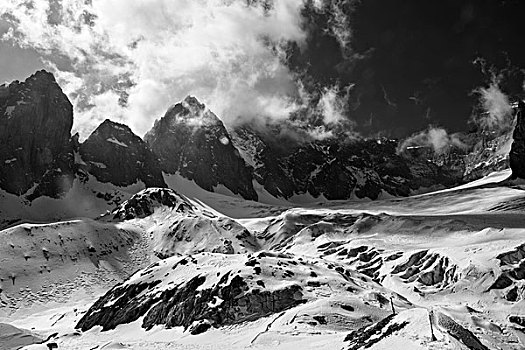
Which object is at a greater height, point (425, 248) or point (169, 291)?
point (169, 291)

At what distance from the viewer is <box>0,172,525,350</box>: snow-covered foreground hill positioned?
45812 mm

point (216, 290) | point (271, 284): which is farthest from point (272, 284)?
point (216, 290)

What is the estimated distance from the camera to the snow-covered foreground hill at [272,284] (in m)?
45.8

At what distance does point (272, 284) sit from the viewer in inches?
2359

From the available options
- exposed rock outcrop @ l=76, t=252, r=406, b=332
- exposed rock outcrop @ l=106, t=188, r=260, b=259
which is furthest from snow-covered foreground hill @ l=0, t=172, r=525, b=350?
exposed rock outcrop @ l=106, t=188, r=260, b=259

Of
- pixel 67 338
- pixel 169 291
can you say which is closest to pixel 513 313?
pixel 169 291

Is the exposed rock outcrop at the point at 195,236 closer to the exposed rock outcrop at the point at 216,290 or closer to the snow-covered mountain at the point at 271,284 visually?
the snow-covered mountain at the point at 271,284

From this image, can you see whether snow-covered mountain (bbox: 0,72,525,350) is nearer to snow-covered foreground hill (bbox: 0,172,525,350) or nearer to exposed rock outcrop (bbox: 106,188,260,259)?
snow-covered foreground hill (bbox: 0,172,525,350)

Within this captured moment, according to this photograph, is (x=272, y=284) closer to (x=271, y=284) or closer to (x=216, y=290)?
(x=271, y=284)

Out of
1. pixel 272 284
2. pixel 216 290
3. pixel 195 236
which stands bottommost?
pixel 272 284

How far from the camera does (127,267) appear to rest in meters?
161

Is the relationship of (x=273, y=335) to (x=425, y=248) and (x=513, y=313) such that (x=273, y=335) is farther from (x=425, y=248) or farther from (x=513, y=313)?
(x=425, y=248)

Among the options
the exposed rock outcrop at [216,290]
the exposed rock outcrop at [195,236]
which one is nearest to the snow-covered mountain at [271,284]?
the exposed rock outcrop at [216,290]

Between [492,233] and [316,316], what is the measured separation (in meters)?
95.8
